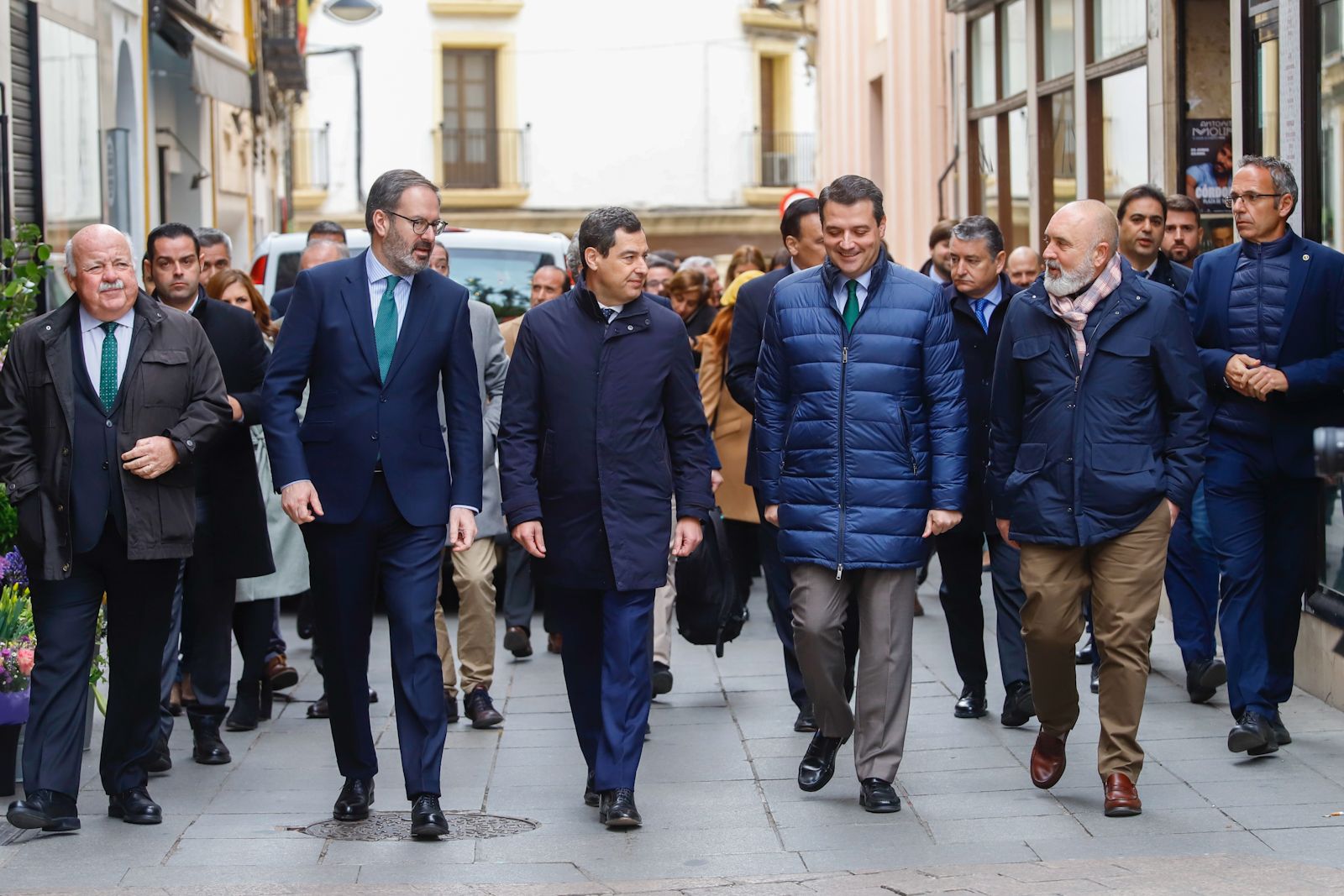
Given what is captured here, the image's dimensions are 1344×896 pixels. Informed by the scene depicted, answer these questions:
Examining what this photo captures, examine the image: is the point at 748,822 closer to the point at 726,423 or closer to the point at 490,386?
the point at 490,386

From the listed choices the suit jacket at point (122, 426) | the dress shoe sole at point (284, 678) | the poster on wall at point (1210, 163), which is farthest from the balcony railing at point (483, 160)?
the suit jacket at point (122, 426)

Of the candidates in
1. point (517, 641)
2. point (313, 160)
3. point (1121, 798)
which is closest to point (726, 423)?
point (517, 641)

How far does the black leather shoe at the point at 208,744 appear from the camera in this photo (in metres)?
7.53

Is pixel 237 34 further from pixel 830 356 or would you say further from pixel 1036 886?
pixel 1036 886

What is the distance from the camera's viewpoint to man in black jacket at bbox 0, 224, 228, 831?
247 inches

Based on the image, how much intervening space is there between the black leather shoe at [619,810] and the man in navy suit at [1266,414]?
217 centimetres

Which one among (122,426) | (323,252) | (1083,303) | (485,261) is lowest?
(122,426)

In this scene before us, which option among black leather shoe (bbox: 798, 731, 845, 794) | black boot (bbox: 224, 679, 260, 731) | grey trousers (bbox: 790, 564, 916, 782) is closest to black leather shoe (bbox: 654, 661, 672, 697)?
black boot (bbox: 224, 679, 260, 731)

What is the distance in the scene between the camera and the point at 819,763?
6812mm

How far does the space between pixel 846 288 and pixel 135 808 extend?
2809 mm

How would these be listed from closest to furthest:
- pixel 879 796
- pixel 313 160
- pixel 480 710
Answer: pixel 879 796
pixel 480 710
pixel 313 160


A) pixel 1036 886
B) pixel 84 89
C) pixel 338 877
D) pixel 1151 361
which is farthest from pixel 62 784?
pixel 84 89

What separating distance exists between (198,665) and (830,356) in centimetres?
272

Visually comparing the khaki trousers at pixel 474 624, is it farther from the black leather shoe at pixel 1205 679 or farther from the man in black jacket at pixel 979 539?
the black leather shoe at pixel 1205 679
